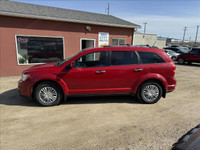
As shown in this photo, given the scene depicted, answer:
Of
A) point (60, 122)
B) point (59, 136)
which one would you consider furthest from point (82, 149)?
point (60, 122)

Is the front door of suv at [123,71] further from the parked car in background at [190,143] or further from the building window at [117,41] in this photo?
the building window at [117,41]

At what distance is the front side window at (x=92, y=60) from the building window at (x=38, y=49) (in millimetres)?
5225

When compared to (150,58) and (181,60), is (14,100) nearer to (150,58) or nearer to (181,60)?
(150,58)

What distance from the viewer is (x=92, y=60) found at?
4.57 m

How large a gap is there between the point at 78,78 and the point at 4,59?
5808mm

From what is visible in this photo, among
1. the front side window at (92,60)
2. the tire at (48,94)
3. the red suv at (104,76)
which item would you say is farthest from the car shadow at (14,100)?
the front side window at (92,60)

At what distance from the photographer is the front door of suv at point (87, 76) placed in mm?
4215

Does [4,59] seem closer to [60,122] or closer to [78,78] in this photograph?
[78,78]

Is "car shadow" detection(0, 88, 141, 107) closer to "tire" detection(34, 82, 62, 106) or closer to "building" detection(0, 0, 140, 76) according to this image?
"tire" detection(34, 82, 62, 106)

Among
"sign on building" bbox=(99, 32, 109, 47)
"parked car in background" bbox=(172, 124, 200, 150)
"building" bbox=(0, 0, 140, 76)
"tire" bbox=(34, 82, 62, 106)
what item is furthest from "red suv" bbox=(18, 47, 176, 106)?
"sign on building" bbox=(99, 32, 109, 47)

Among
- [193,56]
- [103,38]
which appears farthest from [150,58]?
[193,56]

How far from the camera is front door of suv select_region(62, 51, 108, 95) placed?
4.21 m

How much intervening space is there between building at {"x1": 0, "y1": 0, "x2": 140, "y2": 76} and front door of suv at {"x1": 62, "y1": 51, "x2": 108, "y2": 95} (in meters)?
5.26

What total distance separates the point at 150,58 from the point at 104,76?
1.56m
